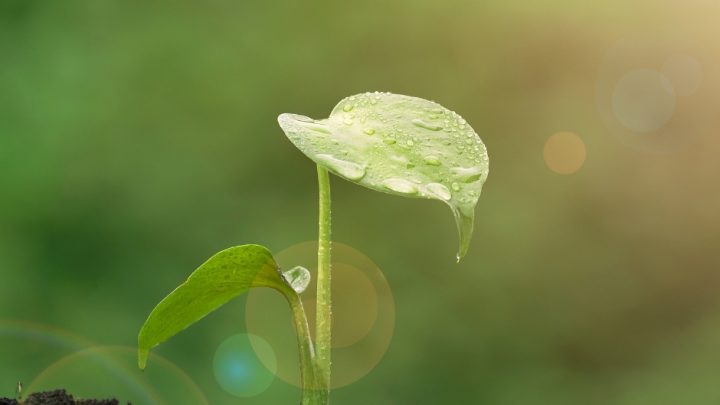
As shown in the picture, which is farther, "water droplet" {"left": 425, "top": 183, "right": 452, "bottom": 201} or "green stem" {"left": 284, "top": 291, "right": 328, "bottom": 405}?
"green stem" {"left": 284, "top": 291, "right": 328, "bottom": 405}

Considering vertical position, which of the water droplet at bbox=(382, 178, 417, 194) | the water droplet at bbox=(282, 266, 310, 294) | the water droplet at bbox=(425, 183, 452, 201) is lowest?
the water droplet at bbox=(282, 266, 310, 294)

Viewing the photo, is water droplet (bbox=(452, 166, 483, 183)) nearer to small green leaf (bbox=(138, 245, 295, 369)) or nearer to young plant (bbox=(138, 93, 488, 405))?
young plant (bbox=(138, 93, 488, 405))

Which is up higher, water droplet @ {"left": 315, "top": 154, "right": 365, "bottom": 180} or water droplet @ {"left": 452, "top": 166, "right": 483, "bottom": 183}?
water droplet @ {"left": 315, "top": 154, "right": 365, "bottom": 180}

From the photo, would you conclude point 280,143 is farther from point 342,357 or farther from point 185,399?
point 185,399

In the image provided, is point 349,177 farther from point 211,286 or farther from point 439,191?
point 211,286

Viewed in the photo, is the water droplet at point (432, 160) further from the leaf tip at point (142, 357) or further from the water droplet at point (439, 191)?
the leaf tip at point (142, 357)

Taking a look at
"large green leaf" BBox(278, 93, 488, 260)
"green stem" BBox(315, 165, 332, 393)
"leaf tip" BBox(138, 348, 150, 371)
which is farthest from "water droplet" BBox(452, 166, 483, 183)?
"leaf tip" BBox(138, 348, 150, 371)

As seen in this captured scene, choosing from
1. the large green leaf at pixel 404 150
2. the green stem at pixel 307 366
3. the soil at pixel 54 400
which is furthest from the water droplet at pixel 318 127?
the soil at pixel 54 400
